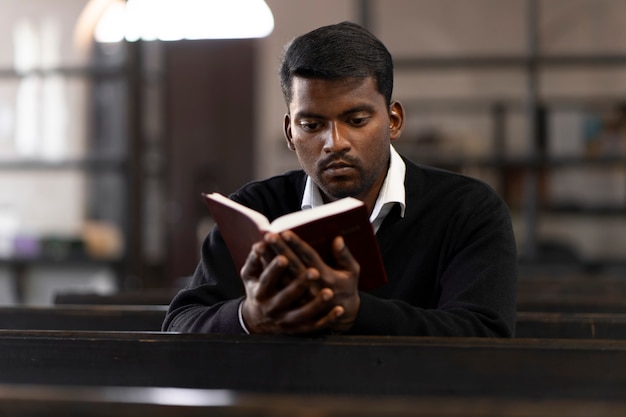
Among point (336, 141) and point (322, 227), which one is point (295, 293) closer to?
point (322, 227)

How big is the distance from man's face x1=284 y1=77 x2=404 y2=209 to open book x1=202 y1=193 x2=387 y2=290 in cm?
26

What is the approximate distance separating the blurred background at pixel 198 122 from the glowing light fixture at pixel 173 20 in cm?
1

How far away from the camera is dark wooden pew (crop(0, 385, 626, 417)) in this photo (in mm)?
938

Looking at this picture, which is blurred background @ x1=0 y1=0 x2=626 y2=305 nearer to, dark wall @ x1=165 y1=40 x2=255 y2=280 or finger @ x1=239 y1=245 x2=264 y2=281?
dark wall @ x1=165 y1=40 x2=255 y2=280

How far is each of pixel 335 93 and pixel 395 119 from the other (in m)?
0.20

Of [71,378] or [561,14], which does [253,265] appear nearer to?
[71,378]

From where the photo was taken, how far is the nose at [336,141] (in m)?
1.81

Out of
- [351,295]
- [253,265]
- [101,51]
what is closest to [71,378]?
Answer: [253,265]

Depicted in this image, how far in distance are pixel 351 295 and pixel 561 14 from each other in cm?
591

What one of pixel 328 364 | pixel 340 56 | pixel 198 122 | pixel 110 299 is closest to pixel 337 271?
pixel 328 364

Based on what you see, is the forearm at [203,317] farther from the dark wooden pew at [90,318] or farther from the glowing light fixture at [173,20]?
the glowing light fixture at [173,20]

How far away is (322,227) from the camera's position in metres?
1.49

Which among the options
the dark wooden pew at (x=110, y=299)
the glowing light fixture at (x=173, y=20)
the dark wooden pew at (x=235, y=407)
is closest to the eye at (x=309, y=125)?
the dark wooden pew at (x=235, y=407)

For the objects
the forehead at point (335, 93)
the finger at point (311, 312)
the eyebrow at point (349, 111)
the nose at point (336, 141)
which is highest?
the forehead at point (335, 93)
